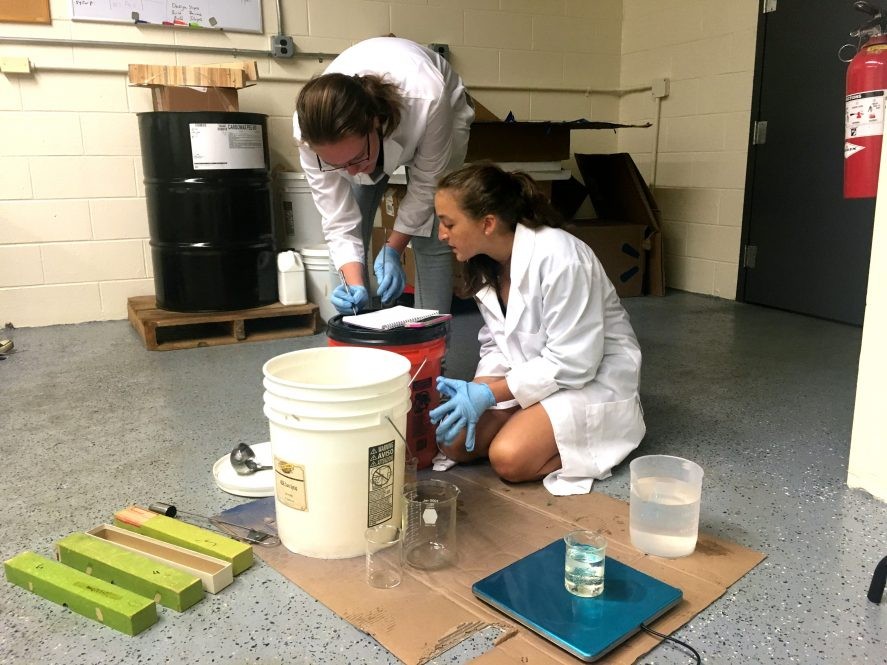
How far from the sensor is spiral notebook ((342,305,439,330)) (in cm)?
156

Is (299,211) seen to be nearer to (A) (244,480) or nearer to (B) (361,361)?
(A) (244,480)

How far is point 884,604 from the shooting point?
1171mm

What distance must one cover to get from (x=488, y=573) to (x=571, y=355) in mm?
511

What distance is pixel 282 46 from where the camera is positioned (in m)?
3.36

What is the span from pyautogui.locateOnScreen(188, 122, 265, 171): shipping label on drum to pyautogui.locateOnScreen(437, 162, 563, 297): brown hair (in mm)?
1518

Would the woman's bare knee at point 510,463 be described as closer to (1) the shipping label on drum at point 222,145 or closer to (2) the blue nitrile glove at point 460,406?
(2) the blue nitrile glove at point 460,406

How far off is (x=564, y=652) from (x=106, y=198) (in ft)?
9.76

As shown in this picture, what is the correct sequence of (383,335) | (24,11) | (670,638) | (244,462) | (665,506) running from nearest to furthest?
1. (670,638)
2. (665,506)
3. (383,335)
4. (244,462)
5. (24,11)

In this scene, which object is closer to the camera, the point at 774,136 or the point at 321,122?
the point at 321,122

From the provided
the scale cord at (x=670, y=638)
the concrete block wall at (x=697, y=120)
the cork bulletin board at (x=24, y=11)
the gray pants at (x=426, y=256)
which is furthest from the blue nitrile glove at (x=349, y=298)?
the concrete block wall at (x=697, y=120)

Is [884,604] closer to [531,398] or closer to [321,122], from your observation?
[531,398]

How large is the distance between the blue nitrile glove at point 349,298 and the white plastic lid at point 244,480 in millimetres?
418

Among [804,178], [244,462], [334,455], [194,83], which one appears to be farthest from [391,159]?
[804,178]

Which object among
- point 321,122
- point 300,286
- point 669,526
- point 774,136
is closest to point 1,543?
point 321,122
